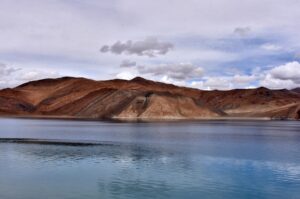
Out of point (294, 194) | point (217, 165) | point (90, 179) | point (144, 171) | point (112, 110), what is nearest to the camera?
point (294, 194)

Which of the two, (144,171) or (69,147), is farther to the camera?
(69,147)

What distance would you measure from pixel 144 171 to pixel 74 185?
674 centimetres

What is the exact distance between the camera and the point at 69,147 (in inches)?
1934

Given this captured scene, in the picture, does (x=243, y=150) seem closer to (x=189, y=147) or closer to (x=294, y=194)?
(x=189, y=147)

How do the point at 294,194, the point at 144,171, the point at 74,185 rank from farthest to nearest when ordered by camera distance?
the point at 144,171, the point at 74,185, the point at 294,194

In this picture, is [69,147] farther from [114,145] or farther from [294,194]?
[294,194]

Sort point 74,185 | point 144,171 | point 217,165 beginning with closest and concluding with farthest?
point 74,185, point 144,171, point 217,165

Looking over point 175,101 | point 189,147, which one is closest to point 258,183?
point 189,147

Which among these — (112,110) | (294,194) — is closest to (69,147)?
(294,194)

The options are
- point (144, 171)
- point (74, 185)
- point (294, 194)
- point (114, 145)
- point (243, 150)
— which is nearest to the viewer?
point (294, 194)

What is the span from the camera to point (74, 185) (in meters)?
27.2

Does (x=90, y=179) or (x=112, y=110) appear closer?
(x=90, y=179)

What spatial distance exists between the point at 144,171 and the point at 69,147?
19.1m

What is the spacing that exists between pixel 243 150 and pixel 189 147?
6.51 metres
